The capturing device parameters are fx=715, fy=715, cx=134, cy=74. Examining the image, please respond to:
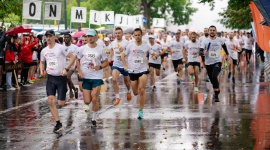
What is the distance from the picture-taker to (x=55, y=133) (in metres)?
13.0

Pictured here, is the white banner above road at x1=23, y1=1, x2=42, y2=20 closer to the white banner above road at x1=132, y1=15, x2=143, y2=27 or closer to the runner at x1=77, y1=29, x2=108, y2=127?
the runner at x1=77, y1=29, x2=108, y2=127

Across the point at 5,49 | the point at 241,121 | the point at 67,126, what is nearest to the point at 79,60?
the point at 67,126

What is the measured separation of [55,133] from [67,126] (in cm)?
102

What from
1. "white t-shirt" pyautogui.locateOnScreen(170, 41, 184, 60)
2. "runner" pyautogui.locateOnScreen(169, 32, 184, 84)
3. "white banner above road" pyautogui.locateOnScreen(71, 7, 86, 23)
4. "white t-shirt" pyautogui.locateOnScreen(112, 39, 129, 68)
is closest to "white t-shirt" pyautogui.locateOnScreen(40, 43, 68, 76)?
"white t-shirt" pyautogui.locateOnScreen(112, 39, 129, 68)

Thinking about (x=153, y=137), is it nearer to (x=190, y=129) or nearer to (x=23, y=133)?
(x=190, y=129)

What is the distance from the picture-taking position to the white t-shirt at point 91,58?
46.9ft

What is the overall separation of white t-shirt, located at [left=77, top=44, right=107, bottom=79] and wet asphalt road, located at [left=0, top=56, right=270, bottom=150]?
998 mm

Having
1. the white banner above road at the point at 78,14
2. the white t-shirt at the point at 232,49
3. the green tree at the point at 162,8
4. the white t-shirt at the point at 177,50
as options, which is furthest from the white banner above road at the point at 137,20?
the white t-shirt at the point at 177,50

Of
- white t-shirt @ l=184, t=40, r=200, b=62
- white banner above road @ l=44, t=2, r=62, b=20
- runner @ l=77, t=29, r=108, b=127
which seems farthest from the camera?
white banner above road @ l=44, t=2, r=62, b=20

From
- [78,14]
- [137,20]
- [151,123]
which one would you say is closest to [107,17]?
[78,14]

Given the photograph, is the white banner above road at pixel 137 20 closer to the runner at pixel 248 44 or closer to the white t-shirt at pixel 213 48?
the runner at pixel 248 44

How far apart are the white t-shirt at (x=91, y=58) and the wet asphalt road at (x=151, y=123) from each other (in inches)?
39.3

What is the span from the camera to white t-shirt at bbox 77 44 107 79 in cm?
1430

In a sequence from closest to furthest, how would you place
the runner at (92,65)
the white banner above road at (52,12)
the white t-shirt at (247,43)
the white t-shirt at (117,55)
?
the runner at (92,65) < the white t-shirt at (117,55) < the white banner above road at (52,12) < the white t-shirt at (247,43)
